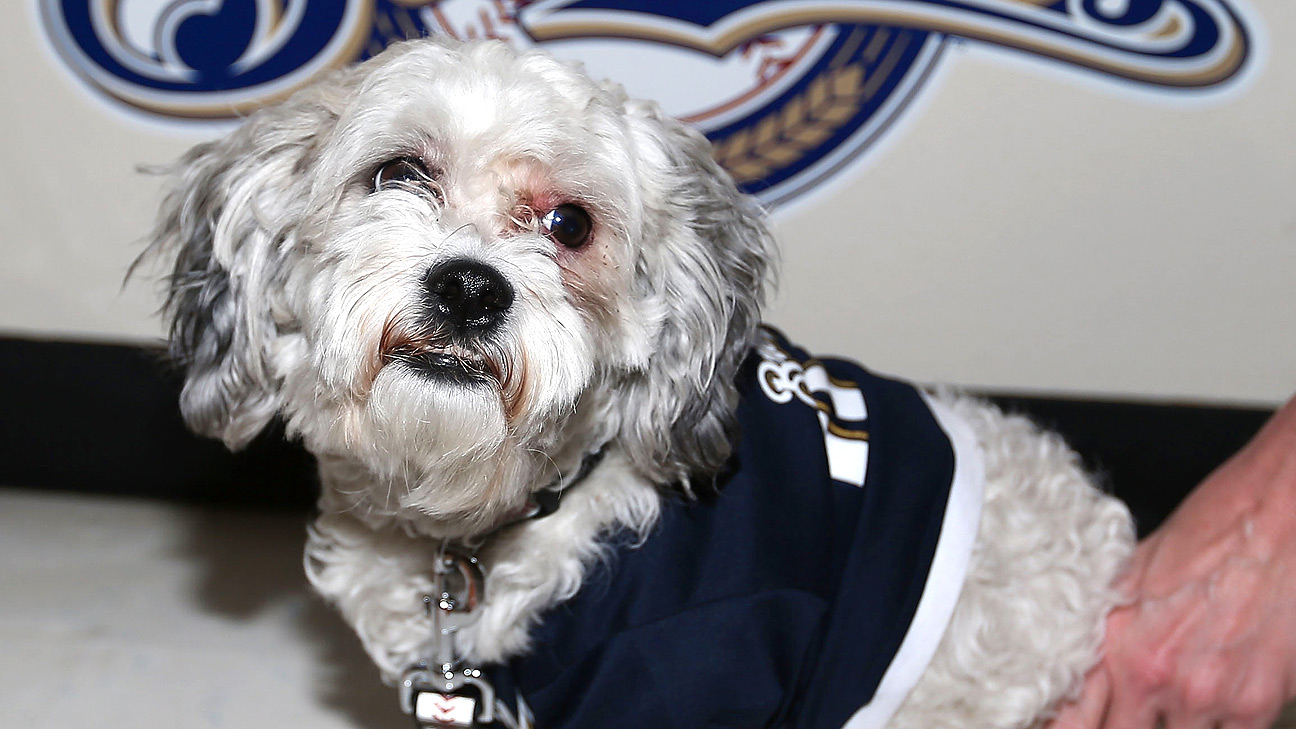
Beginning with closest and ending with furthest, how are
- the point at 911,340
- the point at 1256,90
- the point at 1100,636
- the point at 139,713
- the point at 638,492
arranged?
1. the point at 638,492
2. the point at 1100,636
3. the point at 139,713
4. the point at 1256,90
5. the point at 911,340

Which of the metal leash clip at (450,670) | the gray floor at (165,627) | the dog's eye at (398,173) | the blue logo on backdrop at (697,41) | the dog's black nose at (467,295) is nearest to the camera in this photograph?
the dog's black nose at (467,295)

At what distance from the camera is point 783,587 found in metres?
1.59

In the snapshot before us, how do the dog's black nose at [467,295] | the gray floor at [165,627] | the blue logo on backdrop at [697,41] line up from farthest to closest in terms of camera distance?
the blue logo on backdrop at [697,41] < the gray floor at [165,627] < the dog's black nose at [467,295]

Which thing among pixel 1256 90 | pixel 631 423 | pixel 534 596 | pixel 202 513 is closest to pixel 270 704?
pixel 202 513

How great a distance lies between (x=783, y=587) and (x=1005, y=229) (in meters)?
1.28

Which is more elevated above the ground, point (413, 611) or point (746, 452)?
point (746, 452)

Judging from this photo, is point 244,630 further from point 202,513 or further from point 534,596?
point 534,596

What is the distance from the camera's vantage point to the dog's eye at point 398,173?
151 centimetres

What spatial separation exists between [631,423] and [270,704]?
1.14 meters

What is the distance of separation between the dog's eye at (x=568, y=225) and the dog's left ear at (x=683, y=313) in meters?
0.09

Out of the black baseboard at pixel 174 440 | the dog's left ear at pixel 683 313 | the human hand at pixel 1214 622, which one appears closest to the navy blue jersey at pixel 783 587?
the dog's left ear at pixel 683 313

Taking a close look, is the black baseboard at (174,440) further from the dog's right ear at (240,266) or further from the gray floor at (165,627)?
the dog's right ear at (240,266)

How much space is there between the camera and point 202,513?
2.80 meters

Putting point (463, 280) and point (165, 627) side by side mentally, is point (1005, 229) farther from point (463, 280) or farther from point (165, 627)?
point (165, 627)
